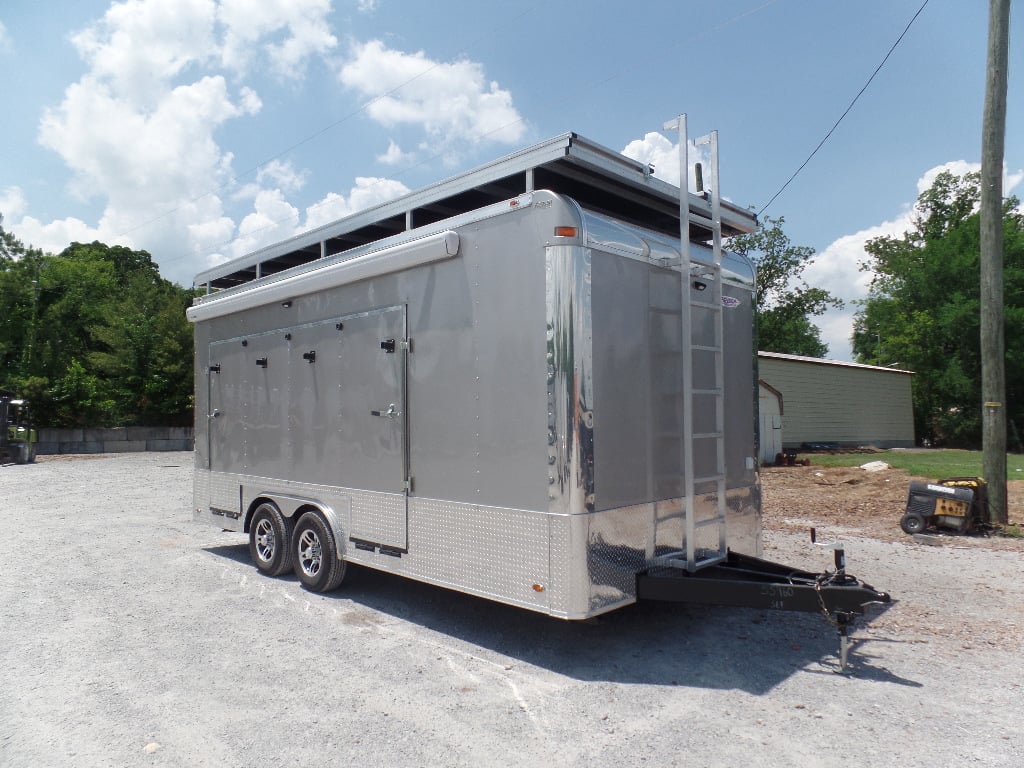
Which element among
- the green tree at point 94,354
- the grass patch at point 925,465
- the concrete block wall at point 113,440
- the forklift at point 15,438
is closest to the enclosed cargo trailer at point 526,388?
the grass patch at point 925,465

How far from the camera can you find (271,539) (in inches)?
267

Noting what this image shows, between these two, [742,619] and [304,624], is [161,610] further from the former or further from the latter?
[742,619]

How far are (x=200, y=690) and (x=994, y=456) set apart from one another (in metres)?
9.39

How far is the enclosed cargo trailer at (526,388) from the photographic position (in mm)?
4234

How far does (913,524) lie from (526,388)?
6.86 m

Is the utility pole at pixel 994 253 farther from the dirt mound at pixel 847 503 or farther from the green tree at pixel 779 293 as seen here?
the green tree at pixel 779 293

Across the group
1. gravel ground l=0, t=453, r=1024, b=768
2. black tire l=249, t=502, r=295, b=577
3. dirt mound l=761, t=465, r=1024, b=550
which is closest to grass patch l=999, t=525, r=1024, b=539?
dirt mound l=761, t=465, r=1024, b=550

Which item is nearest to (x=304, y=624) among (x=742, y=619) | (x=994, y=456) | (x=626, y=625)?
(x=626, y=625)

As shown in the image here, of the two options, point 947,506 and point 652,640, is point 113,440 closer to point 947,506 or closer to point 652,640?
point 652,640

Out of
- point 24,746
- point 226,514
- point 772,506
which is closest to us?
point 24,746

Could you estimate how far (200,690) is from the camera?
162 inches

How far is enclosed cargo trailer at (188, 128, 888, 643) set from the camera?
4234 millimetres

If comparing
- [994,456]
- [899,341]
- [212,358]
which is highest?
[899,341]

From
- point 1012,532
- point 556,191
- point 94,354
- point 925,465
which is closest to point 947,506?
point 1012,532
